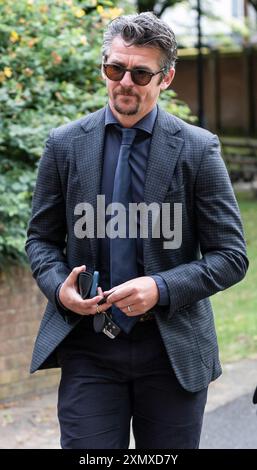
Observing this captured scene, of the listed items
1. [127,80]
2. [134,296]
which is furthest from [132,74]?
[134,296]

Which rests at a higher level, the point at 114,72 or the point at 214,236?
the point at 114,72

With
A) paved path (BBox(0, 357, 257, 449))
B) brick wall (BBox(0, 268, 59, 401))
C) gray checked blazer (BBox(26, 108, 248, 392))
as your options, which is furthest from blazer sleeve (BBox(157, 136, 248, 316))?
brick wall (BBox(0, 268, 59, 401))

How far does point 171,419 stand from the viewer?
3291 millimetres

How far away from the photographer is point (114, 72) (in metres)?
3.20

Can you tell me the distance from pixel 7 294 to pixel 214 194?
326 centimetres

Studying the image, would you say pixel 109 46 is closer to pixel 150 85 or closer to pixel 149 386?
pixel 150 85

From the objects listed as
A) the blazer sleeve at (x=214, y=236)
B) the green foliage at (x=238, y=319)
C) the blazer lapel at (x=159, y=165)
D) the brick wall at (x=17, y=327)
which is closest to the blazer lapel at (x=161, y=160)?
the blazer lapel at (x=159, y=165)

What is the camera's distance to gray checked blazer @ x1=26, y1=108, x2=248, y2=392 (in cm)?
324

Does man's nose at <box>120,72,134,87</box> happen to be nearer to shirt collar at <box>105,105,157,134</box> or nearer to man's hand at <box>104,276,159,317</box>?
shirt collar at <box>105,105,157,134</box>

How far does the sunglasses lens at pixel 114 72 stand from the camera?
319 cm

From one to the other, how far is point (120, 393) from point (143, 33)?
1230 millimetres

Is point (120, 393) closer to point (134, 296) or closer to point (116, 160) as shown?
point (134, 296)

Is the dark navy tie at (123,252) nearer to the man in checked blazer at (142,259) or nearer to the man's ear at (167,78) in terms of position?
the man in checked blazer at (142,259)

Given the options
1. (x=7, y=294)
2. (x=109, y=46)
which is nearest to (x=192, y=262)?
(x=109, y=46)
